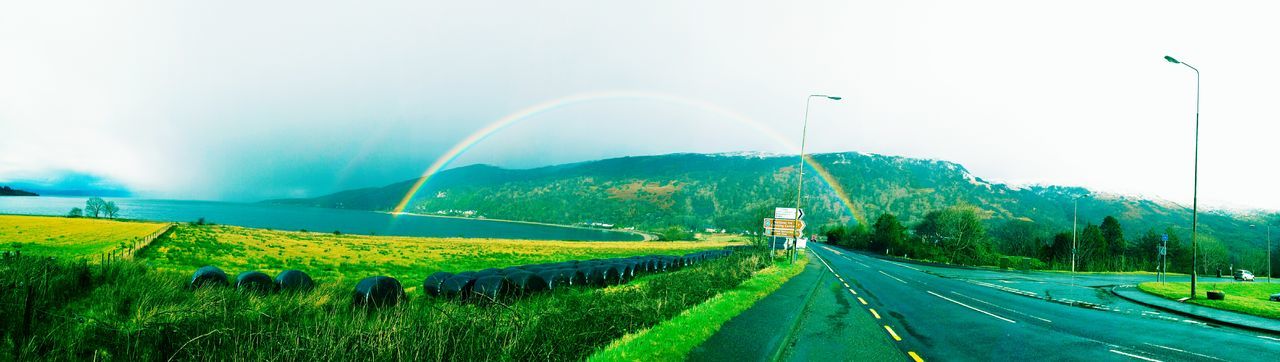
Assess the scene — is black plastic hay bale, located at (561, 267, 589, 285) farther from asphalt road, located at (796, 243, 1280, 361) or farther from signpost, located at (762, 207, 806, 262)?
signpost, located at (762, 207, 806, 262)

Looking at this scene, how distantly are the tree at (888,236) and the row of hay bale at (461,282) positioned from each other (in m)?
79.1

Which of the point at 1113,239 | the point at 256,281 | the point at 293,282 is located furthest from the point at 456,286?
the point at 1113,239

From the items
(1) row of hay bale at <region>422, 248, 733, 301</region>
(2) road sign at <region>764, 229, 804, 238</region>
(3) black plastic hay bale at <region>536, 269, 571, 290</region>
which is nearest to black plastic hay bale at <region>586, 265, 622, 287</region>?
(1) row of hay bale at <region>422, 248, 733, 301</region>

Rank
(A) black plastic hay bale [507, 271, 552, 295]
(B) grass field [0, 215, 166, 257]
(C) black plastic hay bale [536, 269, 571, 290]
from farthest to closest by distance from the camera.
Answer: (B) grass field [0, 215, 166, 257] < (C) black plastic hay bale [536, 269, 571, 290] < (A) black plastic hay bale [507, 271, 552, 295]

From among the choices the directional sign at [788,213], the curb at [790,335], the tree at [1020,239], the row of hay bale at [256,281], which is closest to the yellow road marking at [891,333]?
the curb at [790,335]

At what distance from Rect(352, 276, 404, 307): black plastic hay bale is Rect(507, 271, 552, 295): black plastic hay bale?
12.2 feet

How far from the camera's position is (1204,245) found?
3376 inches

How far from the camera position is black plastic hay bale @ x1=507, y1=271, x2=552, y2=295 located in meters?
18.5

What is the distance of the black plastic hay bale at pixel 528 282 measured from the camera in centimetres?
1850

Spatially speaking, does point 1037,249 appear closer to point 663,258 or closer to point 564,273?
point 663,258

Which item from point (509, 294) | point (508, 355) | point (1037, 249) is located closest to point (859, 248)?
point (1037, 249)

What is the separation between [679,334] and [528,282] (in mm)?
9786

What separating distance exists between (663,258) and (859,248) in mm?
94043

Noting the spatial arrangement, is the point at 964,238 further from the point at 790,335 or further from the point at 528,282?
the point at 790,335
